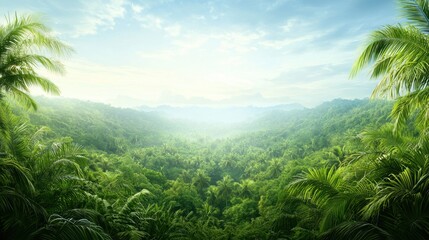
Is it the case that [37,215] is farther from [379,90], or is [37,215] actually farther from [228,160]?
[228,160]

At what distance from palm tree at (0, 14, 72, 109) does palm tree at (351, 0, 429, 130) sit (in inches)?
304

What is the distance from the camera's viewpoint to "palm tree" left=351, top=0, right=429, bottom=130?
18.0ft

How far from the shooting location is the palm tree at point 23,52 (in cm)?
714

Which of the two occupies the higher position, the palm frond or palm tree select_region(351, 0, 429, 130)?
palm tree select_region(351, 0, 429, 130)

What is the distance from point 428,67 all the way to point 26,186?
25.9ft

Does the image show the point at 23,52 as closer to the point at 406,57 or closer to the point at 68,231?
the point at 68,231

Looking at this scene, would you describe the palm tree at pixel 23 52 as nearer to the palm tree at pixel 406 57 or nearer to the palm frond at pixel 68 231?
the palm frond at pixel 68 231

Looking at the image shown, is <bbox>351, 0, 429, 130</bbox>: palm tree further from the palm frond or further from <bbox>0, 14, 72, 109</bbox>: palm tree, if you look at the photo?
<bbox>0, 14, 72, 109</bbox>: palm tree

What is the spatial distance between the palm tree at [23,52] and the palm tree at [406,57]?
25.3 feet

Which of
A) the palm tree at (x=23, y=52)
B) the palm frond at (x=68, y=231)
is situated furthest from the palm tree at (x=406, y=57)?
the palm tree at (x=23, y=52)

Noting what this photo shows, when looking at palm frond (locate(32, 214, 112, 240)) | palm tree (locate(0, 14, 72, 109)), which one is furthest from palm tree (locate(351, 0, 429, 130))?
palm tree (locate(0, 14, 72, 109))

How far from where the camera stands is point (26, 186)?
554 centimetres

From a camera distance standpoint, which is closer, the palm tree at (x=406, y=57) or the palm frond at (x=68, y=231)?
the palm frond at (x=68, y=231)

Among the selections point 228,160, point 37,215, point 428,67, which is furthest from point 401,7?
point 228,160
